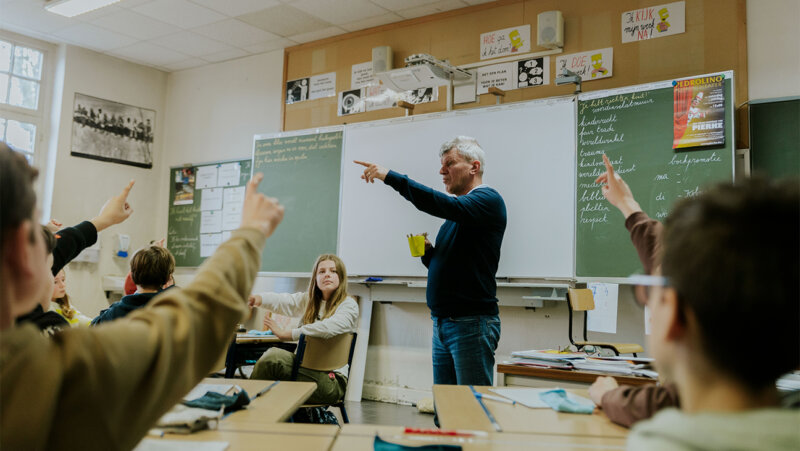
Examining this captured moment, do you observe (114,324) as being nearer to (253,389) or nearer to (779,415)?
(779,415)

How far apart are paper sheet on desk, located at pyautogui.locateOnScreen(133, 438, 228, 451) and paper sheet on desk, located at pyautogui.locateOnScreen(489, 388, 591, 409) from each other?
808 millimetres

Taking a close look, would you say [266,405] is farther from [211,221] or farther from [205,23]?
[211,221]

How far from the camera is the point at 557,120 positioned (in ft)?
14.7

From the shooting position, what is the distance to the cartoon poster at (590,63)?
4.51 meters

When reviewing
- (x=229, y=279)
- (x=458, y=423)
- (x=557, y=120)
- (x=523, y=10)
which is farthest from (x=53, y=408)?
(x=523, y=10)

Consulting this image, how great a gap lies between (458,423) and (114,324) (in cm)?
90

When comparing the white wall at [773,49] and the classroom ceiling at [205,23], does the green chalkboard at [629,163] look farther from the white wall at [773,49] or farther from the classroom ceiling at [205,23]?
the classroom ceiling at [205,23]

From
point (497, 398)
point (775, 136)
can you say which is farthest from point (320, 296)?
point (775, 136)

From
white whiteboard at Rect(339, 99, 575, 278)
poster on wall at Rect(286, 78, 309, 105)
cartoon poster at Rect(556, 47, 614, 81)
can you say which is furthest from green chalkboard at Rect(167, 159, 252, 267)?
cartoon poster at Rect(556, 47, 614, 81)

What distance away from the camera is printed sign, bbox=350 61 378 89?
223 inches

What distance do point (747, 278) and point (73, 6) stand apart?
5.97 meters

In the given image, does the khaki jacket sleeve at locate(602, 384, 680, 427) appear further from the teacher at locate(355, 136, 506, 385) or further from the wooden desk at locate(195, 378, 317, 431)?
the teacher at locate(355, 136, 506, 385)

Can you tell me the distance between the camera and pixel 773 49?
3963mm

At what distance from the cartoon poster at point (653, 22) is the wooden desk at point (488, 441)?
3791mm
